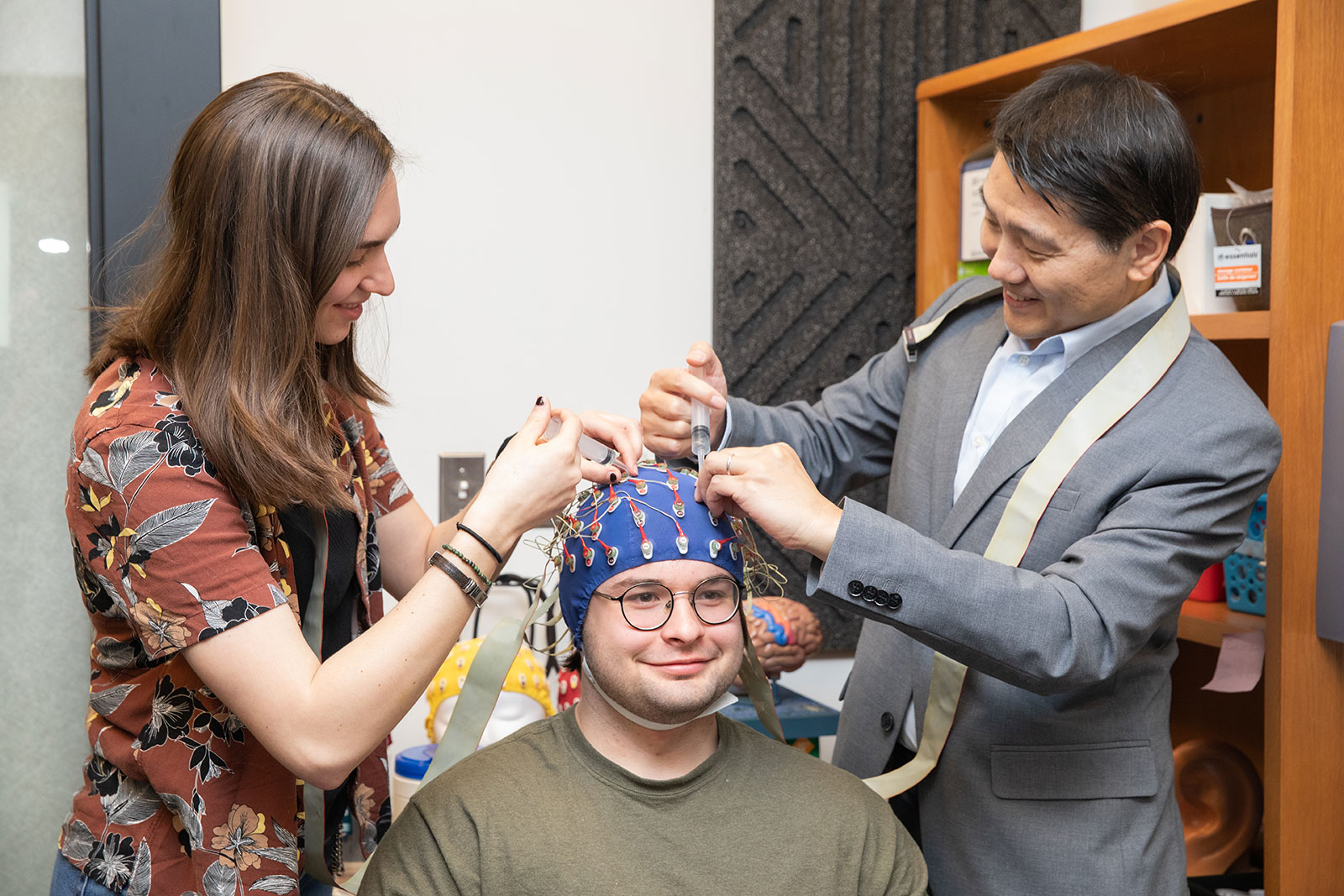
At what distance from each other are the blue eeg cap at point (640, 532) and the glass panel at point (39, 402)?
942 mm

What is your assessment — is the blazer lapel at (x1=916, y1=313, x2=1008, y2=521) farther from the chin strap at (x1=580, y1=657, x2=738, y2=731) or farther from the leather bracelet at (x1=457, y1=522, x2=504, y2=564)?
the leather bracelet at (x1=457, y1=522, x2=504, y2=564)

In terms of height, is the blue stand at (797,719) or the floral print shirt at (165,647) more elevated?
the floral print shirt at (165,647)

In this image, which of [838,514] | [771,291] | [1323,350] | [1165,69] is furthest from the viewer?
[771,291]

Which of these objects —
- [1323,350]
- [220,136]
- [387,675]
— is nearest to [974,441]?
[1323,350]

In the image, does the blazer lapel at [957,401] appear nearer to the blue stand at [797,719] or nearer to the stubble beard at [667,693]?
the stubble beard at [667,693]

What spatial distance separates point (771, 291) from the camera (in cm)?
245

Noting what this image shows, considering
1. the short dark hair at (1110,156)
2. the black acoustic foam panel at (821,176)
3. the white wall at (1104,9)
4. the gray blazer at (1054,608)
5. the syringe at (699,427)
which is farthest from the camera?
the white wall at (1104,9)

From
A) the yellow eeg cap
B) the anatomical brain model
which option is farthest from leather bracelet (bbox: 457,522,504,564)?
the anatomical brain model

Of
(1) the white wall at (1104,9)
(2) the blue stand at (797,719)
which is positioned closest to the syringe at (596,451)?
(2) the blue stand at (797,719)

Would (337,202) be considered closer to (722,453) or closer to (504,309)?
(722,453)

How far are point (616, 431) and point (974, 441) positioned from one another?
0.51m

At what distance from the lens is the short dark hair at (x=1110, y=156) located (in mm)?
1405

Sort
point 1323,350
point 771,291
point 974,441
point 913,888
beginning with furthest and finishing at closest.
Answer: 1. point 771,291
2. point 1323,350
3. point 974,441
4. point 913,888

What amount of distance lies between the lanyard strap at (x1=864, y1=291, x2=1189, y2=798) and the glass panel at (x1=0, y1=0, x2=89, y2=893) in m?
1.42
